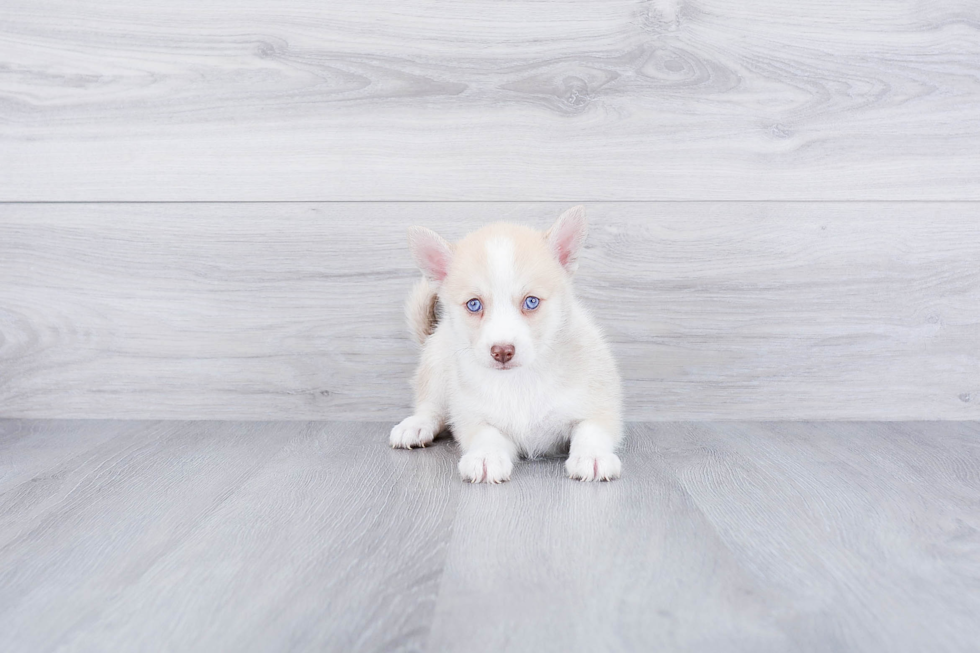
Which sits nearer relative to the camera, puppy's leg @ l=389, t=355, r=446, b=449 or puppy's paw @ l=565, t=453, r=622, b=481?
puppy's paw @ l=565, t=453, r=622, b=481

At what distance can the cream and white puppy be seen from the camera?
1.24 meters

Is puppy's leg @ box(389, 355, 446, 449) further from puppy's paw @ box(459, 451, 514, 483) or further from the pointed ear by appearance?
the pointed ear

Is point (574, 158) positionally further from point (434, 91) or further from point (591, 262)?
point (434, 91)

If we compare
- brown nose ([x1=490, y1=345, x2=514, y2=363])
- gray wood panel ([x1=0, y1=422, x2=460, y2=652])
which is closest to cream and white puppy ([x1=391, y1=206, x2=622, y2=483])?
brown nose ([x1=490, y1=345, x2=514, y2=363])

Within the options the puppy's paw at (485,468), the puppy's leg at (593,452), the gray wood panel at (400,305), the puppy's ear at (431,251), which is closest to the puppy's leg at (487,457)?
the puppy's paw at (485,468)

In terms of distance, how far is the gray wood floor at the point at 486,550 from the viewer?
71 centimetres

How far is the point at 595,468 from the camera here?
4.01 feet

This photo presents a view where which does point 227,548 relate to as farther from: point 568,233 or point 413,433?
point 568,233

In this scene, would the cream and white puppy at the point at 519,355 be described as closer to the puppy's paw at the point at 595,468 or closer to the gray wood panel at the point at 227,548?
the puppy's paw at the point at 595,468

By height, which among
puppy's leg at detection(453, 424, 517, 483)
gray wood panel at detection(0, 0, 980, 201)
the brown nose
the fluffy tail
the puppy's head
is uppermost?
gray wood panel at detection(0, 0, 980, 201)

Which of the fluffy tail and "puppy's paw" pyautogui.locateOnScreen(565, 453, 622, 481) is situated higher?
the fluffy tail

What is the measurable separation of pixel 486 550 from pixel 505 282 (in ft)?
1.70

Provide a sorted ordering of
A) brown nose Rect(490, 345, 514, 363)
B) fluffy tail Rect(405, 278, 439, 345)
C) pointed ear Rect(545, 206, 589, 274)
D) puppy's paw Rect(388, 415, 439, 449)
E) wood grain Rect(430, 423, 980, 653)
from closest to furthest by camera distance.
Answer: wood grain Rect(430, 423, 980, 653), brown nose Rect(490, 345, 514, 363), pointed ear Rect(545, 206, 589, 274), puppy's paw Rect(388, 415, 439, 449), fluffy tail Rect(405, 278, 439, 345)

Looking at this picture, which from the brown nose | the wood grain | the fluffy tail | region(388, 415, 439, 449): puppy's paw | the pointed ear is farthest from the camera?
the fluffy tail
